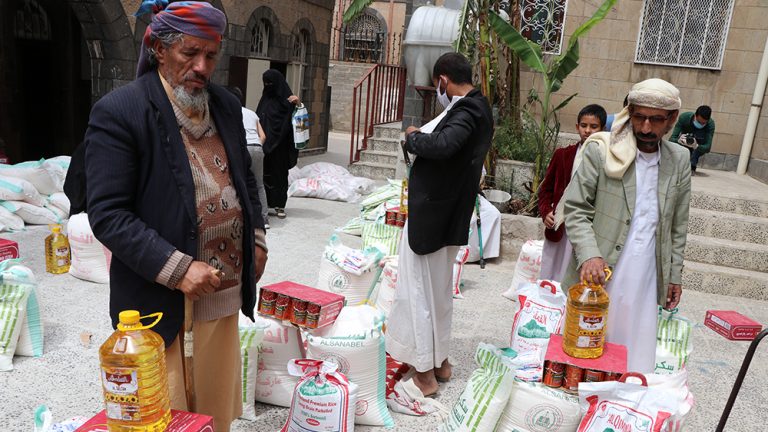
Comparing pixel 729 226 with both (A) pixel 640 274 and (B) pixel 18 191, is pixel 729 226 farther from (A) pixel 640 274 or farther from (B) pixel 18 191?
(B) pixel 18 191

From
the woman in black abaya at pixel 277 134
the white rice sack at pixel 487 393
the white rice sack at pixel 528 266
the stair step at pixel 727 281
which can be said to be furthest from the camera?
the woman in black abaya at pixel 277 134

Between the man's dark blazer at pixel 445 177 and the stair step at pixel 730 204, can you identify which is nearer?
the man's dark blazer at pixel 445 177

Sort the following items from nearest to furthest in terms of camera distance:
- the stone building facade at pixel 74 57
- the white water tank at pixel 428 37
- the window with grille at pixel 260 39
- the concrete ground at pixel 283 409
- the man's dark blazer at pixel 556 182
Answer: the concrete ground at pixel 283 409
the man's dark blazer at pixel 556 182
the stone building facade at pixel 74 57
the white water tank at pixel 428 37
the window with grille at pixel 260 39

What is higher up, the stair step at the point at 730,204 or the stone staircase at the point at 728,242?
the stair step at the point at 730,204

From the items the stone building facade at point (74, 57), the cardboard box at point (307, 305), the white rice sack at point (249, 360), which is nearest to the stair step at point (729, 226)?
the cardboard box at point (307, 305)

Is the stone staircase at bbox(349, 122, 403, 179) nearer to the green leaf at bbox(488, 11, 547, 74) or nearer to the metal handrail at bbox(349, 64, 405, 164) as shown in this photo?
the metal handrail at bbox(349, 64, 405, 164)

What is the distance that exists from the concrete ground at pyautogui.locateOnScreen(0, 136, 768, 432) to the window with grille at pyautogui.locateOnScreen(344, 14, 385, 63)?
20659mm

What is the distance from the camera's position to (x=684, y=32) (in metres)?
8.45

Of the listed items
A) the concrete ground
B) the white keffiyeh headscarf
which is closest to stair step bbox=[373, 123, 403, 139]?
the concrete ground

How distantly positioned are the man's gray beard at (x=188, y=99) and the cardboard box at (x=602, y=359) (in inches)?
69.2

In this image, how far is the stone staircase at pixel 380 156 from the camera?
10.2m

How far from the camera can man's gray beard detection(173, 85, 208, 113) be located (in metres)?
1.95

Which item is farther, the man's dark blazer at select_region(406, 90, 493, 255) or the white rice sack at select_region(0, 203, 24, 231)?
the white rice sack at select_region(0, 203, 24, 231)

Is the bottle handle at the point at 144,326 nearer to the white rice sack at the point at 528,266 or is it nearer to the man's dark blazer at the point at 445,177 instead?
the man's dark blazer at the point at 445,177
